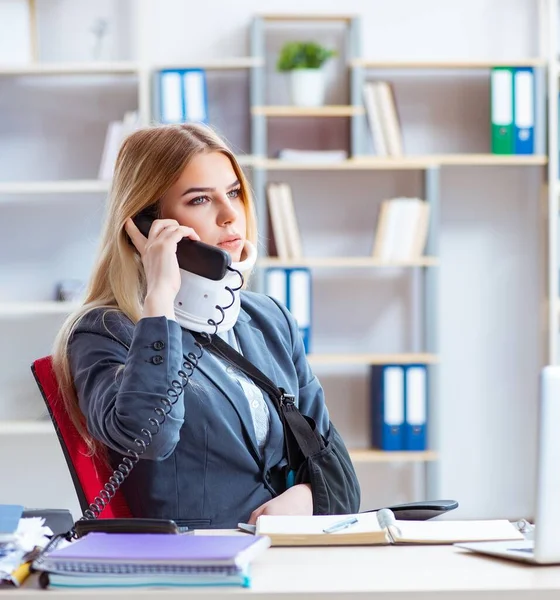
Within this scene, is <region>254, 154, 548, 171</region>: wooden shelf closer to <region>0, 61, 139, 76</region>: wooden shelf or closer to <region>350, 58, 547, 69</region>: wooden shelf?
<region>350, 58, 547, 69</region>: wooden shelf

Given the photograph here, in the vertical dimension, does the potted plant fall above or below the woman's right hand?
above

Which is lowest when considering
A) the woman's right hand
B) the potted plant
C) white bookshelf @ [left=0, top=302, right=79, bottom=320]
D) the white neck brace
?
white bookshelf @ [left=0, top=302, right=79, bottom=320]

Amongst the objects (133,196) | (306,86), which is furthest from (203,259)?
(306,86)

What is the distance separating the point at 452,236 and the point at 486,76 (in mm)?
712

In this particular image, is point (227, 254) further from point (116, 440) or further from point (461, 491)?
point (461, 491)

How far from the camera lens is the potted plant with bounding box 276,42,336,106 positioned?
12.4ft

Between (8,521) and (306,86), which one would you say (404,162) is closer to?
(306,86)

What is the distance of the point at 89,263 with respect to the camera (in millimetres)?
4020

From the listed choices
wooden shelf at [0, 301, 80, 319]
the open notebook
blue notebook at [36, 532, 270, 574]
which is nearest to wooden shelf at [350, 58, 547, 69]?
wooden shelf at [0, 301, 80, 319]

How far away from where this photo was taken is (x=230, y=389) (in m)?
1.77

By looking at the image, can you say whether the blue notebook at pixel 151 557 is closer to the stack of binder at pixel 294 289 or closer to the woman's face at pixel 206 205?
the woman's face at pixel 206 205

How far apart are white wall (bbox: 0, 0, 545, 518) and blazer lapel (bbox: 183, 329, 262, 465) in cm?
229

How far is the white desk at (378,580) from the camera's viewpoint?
3.31ft

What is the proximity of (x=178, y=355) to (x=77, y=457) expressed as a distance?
26cm
